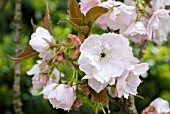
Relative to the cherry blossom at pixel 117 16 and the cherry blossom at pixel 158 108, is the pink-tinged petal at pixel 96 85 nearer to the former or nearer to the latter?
the cherry blossom at pixel 117 16

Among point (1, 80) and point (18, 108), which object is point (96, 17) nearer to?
point (18, 108)

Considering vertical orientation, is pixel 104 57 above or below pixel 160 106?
above

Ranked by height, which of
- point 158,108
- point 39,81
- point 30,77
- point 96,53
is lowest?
point 30,77

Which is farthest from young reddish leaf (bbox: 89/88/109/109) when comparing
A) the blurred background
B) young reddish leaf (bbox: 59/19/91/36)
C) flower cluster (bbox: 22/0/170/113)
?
the blurred background

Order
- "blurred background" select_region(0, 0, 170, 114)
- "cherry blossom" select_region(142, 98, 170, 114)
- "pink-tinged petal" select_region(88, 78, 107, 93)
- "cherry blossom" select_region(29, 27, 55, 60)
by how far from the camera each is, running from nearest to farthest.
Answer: "pink-tinged petal" select_region(88, 78, 107, 93), "cherry blossom" select_region(29, 27, 55, 60), "cherry blossom" select_region(142, 98, 170, 114), "blurred background" select_region(0, 0, 170, 114)

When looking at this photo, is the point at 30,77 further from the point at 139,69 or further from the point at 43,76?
the point at 139,69

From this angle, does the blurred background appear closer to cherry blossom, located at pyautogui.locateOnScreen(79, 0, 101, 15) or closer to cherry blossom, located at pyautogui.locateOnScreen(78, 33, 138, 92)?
cherry blossom, located at pyautogui.locateOnScreen(79, 0, 101, 15)

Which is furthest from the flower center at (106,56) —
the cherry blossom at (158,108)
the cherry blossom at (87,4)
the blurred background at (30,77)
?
the blurred background at (30,77)

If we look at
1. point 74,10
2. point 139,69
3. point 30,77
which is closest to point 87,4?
point 74,10
